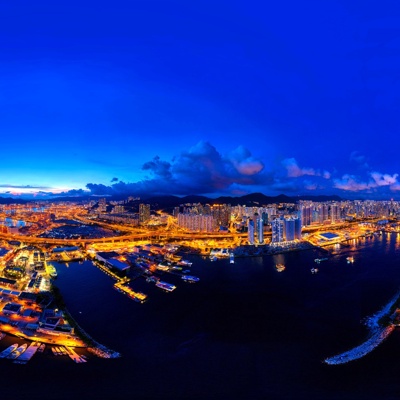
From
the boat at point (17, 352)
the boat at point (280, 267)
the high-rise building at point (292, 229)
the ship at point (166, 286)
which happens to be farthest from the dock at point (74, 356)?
the high-rise building at point (292, 229)

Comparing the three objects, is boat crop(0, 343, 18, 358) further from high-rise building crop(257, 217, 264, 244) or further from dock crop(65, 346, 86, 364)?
high-rise building crop(257, 217, 264, 244)

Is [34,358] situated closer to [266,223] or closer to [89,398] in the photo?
[89,398]

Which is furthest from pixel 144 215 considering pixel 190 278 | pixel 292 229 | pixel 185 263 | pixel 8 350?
pixel 8 350

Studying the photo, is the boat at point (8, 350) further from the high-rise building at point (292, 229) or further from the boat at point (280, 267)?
the high-rise building at point (292, 229)

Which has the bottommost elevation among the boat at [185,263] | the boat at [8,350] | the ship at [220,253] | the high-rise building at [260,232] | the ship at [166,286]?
the boat at [8,350]

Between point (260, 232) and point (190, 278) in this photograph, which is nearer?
point (190, 278)

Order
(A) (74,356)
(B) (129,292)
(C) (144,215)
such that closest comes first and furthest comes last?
(A) (74,356), (B) (129,292), (C) (144,215)

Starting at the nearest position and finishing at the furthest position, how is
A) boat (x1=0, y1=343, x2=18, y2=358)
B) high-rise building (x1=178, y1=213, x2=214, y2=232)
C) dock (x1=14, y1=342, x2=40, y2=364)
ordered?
1. dock (x1=14, y1=342, x2=40, y2=364)
2. boat (x1=0, y1=343, x2=18, y2=358)
3. high-rise building (x1=178, y1=213, x2=214, y2=232)

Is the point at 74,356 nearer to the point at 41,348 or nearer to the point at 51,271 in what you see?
the point at 41,348

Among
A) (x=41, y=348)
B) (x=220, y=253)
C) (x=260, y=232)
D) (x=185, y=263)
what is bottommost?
(x=41, y=348)

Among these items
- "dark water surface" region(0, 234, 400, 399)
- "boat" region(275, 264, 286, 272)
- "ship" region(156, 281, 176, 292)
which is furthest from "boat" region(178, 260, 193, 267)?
"boat" region(275, 264, 286, 272)
